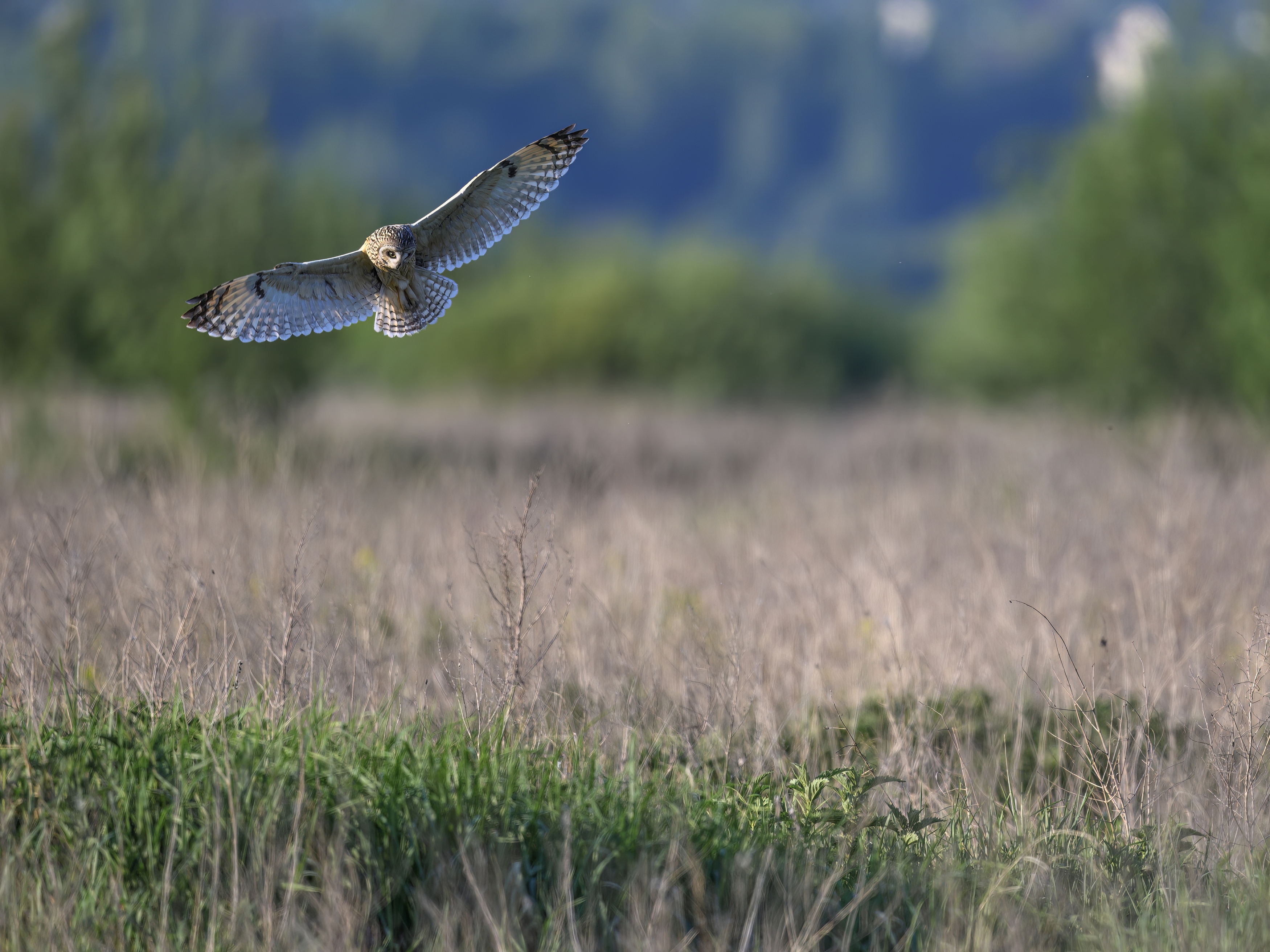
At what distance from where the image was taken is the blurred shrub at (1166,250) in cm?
1142

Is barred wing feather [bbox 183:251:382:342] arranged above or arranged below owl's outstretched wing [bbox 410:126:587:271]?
below

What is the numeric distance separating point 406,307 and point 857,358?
27.3m

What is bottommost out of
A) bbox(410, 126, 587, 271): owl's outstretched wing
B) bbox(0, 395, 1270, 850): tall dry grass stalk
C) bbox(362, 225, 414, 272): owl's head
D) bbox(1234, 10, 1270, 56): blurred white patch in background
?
bbox(0, 395, 1270, 850): tall dry grass stalk

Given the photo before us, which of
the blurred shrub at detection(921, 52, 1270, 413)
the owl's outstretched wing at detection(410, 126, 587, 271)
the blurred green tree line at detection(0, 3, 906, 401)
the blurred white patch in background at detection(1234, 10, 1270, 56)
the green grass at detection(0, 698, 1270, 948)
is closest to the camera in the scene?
the green grass at detection(0, 698, 1270, 948)

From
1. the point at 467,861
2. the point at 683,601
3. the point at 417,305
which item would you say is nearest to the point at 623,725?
the point at 467,861

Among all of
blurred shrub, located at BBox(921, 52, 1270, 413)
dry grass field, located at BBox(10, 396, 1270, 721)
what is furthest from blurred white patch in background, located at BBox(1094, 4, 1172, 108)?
dry grass field, located at BBox(10, 396, 1270, 721)

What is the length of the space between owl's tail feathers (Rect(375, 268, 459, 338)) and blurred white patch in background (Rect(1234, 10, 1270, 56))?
11.5 metres

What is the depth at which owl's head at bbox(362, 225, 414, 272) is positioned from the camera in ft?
10.6

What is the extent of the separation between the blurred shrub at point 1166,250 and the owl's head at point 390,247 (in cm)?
987

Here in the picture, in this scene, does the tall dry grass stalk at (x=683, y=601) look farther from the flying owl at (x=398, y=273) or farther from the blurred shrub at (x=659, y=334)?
the blurred shrub at (x=659, y=334)

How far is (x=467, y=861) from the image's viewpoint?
2.68m

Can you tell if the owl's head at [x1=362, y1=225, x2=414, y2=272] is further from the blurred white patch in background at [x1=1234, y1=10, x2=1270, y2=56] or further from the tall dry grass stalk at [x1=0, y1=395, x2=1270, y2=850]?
the blurred white patch in background at [x1=1234, y1=10, x2=1270, y2=56]

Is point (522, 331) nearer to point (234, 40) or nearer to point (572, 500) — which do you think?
point (572, 500)

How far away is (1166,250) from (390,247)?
12852 mm
